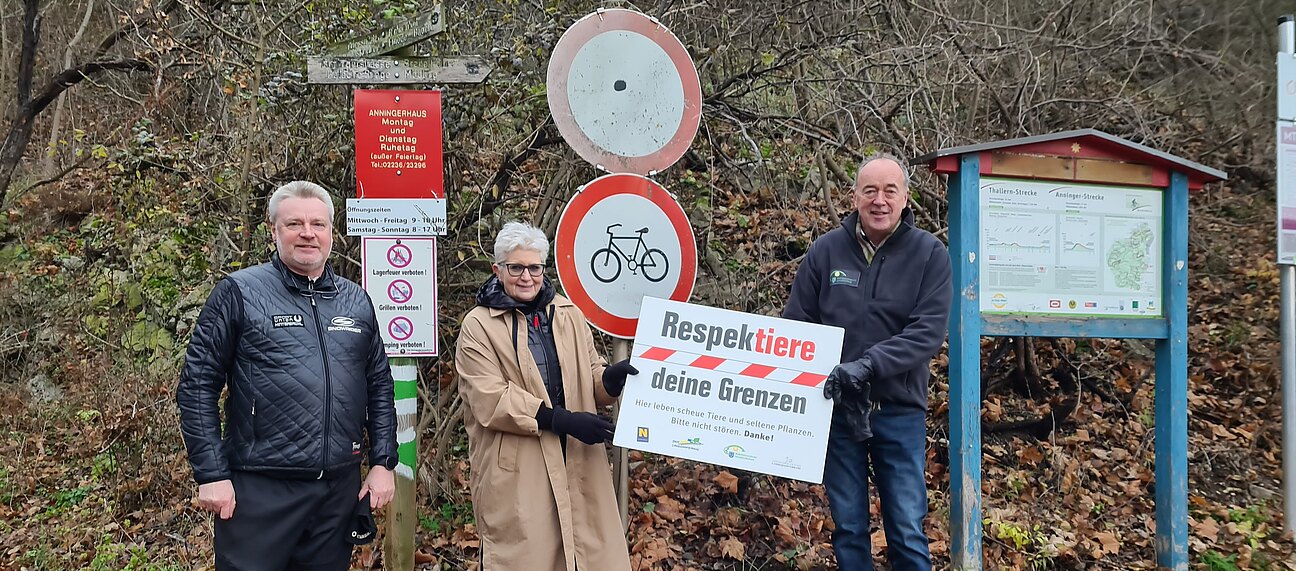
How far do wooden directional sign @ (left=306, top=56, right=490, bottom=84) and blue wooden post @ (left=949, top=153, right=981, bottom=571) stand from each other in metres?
2.42

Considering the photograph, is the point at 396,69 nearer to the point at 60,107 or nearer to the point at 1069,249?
the point at 1069,249

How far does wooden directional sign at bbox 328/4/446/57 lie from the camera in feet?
13.1

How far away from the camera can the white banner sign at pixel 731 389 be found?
360 centimetres

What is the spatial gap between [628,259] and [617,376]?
526mm

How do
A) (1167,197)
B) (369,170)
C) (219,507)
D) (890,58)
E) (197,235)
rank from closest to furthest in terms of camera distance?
(219,507) → (369,170) → (1167,197) → (197,235) → (890,58)

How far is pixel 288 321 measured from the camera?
9.85ft

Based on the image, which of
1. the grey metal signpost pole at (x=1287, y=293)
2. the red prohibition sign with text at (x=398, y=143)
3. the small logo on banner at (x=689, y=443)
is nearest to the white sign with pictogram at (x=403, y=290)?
the red prohibition sign with text at (x=398, y=143)

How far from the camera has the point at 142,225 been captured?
5742 millimetres

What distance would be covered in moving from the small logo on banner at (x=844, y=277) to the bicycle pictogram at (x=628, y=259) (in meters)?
0.73

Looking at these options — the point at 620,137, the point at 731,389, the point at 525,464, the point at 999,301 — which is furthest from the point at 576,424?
the point at 999,301

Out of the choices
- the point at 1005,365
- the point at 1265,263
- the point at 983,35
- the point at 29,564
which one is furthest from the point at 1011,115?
the point at 29,564

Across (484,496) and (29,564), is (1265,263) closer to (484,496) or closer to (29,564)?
(484,496)

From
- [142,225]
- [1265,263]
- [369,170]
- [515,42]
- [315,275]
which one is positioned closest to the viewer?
[315,275]

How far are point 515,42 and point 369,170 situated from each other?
1395mm
